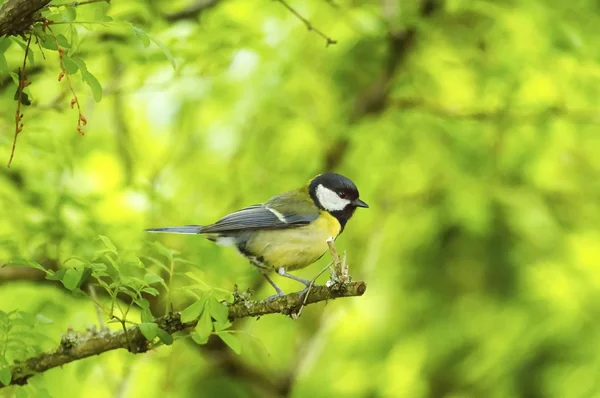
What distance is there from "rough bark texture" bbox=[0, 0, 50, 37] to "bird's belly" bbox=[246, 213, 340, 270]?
1.44 meters

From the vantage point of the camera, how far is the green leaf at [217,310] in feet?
6.40

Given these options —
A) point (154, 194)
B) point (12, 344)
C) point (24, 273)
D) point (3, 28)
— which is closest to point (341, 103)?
point (154, 194)

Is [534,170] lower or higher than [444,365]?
higher

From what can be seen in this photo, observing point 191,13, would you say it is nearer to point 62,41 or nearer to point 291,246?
point 291,246

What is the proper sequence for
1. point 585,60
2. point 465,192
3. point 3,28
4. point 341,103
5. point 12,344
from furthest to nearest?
point 341,103, point 465,192, point 585,60, point 12,344, point 3,28

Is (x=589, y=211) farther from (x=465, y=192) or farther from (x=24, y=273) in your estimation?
(x=24, y=273)

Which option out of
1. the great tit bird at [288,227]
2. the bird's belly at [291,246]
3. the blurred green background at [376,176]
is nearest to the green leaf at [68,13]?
the great tit bird at [288,227]

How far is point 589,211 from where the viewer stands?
5250mm

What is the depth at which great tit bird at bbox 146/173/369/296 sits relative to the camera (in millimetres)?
2861

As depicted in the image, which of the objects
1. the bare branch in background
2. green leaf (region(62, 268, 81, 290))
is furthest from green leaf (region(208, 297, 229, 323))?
the bare branch in background

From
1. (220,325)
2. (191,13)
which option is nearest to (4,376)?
(220,325)

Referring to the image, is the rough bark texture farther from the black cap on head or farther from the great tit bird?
the black cap on head

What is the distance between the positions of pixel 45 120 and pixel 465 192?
7.65 feet

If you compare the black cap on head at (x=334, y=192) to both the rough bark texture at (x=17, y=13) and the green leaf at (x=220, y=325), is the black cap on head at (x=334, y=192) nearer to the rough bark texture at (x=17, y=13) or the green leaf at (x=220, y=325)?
the green leaf at (x=220, y=325)
